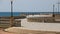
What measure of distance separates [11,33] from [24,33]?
60.2 inches

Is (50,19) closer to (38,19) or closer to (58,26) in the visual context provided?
(38,19)

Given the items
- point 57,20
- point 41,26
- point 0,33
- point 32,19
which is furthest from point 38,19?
point 0,33

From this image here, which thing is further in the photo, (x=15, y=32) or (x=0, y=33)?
(x=0, y=33)

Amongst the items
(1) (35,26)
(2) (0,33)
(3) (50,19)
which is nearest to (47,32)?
(1) (35,26)

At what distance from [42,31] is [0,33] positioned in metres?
4.11

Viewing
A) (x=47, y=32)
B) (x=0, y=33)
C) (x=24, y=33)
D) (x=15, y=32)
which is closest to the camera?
(x=47, y=32)

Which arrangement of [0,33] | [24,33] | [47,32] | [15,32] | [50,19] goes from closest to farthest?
[47,32], [24,33], [15,32], [0,33], [50,19]

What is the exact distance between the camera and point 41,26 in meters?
13.9

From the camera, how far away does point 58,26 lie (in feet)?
43.3

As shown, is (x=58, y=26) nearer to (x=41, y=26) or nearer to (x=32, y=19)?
(x=41, y=26)

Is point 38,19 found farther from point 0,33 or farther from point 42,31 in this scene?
point 42,31

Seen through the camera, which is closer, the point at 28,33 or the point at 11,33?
the point at 28,33

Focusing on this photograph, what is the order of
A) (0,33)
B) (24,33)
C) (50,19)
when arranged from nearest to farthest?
1. (24,33)
2. (0,33)
3. (50,19)

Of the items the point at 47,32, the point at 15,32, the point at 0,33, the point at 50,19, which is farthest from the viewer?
the point at 50,19
